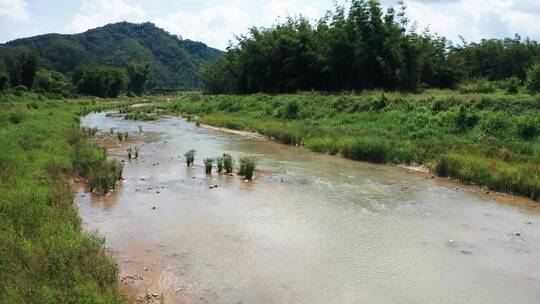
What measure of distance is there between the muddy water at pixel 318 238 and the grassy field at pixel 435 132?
5.42 ft

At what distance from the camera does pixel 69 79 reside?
4510 inches

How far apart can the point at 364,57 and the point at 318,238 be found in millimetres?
33265

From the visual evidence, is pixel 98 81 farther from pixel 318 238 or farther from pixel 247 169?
pixel 318 238

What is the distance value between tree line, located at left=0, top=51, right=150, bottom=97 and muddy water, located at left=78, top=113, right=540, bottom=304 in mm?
66112

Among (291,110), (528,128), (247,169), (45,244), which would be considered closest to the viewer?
(45,244)

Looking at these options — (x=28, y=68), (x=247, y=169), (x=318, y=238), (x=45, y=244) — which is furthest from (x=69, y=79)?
(x=45, y=244)

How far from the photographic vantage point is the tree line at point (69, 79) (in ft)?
283

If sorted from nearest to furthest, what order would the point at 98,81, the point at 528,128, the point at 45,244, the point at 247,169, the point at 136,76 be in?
the point at 45,244 → the point at 247,169 → the point at 528,128 → the point at 98,81 → the point at 136,76

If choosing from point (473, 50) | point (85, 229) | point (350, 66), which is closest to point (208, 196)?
point (85, 229)

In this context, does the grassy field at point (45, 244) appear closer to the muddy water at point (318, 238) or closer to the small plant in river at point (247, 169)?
the muddy water at point (318, 238)

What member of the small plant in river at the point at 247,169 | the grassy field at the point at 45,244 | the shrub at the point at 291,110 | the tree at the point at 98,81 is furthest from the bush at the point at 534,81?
the tree at the point at 98,81

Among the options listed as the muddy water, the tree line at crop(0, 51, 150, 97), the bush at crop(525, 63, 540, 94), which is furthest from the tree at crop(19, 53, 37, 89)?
the bush at crop(525, 63, 540, 94)

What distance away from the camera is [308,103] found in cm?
4022

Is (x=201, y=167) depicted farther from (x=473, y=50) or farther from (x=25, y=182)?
(x=473, y=50)
